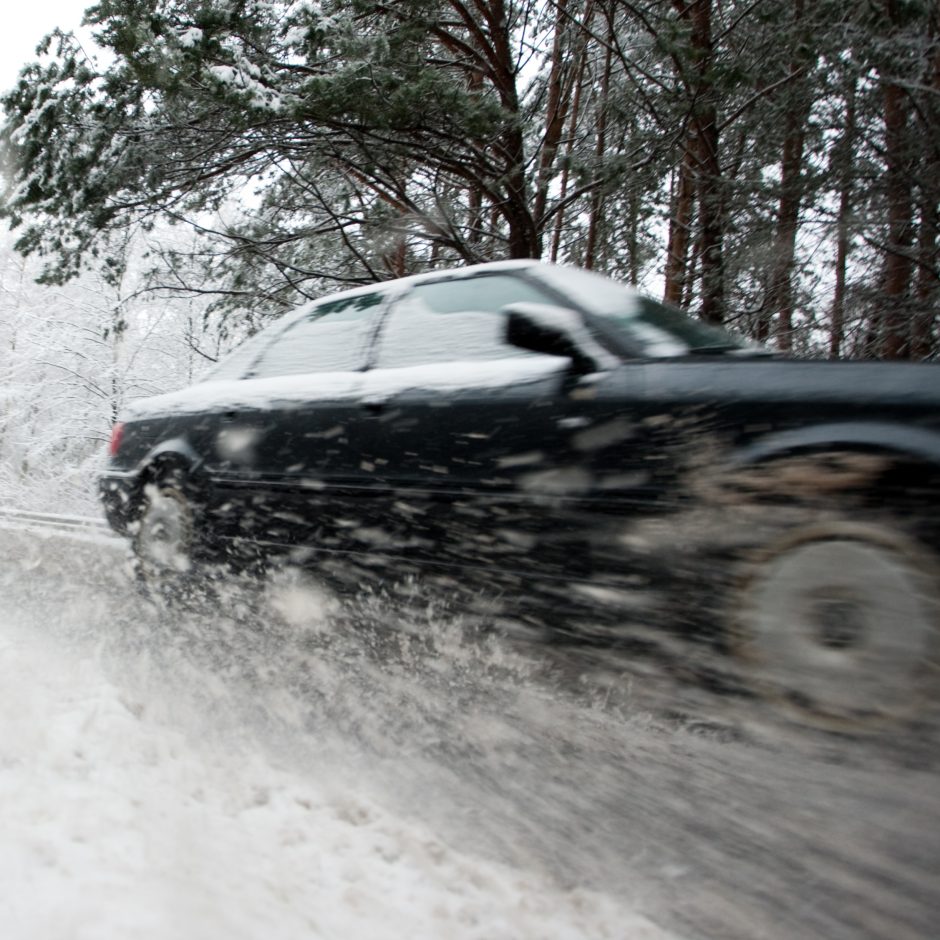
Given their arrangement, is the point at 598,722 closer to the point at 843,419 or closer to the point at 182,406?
the point at 843,419

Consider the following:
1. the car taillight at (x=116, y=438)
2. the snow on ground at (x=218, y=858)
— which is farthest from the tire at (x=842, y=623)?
the car taillight at (x=116, y=438)

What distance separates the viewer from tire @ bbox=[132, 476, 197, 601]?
3.82 meters

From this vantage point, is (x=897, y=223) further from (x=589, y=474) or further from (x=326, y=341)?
(x=589, y=474)

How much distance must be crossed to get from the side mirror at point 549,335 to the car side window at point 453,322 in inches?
3.8

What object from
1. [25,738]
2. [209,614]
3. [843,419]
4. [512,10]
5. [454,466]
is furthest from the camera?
[512,10]

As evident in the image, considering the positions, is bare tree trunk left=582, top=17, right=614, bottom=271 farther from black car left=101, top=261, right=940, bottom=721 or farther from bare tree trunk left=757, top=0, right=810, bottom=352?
black car left=101, top=261, right=940, bottom=721

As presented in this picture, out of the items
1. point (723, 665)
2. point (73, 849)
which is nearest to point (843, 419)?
point (723, 665)

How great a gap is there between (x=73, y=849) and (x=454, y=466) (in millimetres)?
1640

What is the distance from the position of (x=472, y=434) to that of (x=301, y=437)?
0.91m

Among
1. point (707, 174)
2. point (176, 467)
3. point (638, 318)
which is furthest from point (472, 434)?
point (707, 174)

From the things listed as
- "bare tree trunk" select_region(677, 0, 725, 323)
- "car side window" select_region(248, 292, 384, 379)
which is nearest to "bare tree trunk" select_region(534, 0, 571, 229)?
"bare tree trunk" select_region(677, 0, 725, 323)

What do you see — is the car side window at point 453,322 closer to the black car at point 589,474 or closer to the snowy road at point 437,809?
the black car at point 589,474

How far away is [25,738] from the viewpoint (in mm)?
2459

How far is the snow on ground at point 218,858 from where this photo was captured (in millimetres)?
1669
